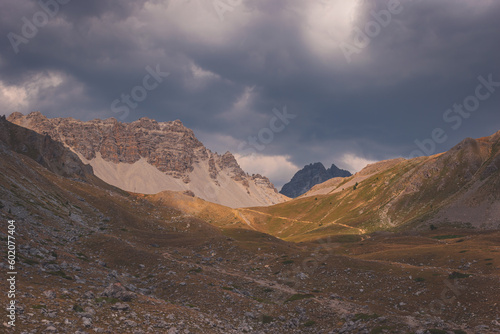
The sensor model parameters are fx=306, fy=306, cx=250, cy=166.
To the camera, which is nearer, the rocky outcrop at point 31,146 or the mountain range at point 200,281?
the mountain range at point 200,281

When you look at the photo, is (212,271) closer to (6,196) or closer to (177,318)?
(177,318)

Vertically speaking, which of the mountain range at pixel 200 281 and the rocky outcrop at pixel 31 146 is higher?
the rocky outcrop at pixel 31 146

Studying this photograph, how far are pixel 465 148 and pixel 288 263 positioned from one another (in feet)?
570

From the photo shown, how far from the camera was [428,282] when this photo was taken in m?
37.4

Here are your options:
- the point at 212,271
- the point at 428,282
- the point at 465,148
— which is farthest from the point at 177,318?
the point at 465,148

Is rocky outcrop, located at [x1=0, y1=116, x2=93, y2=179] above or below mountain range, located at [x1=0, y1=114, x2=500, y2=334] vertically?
above

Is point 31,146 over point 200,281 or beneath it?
over

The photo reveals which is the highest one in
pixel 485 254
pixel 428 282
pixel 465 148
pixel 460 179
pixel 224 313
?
pixel 465 148

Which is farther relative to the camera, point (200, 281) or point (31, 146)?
point (31, 146)

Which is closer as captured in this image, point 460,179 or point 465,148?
point 460,179

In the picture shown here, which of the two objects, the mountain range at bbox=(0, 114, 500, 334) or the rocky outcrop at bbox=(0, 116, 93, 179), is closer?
the mountain range at bbox=(0, 114, 500, 334)

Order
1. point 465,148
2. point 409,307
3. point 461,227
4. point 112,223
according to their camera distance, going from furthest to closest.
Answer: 1. point 465,148
2. point 461,227
3. point 112,223
4. point 409,307

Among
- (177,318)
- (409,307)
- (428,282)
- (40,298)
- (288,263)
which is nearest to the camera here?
(40,298)

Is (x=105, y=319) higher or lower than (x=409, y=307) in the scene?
lower
